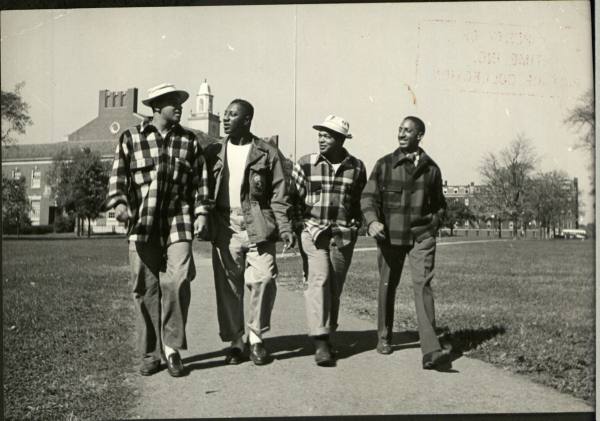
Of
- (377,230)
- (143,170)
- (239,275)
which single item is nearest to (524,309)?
(377,230)

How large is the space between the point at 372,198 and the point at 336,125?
2.31 ft

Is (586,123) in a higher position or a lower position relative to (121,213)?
higher

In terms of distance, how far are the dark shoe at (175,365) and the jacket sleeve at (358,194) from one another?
74.3 inches

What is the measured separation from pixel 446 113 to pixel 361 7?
1.29 meters

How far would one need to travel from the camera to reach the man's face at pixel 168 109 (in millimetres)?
4723

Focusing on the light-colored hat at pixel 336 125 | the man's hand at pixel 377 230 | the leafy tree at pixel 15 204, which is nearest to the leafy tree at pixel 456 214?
the man's hand at pixel 377 230

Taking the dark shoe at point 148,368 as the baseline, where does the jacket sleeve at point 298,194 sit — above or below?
above

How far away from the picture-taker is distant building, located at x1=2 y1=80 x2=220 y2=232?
211 inches

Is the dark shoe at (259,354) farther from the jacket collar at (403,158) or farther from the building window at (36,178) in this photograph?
the building window at (36,178)

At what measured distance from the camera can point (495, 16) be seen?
Answer: 5.47m

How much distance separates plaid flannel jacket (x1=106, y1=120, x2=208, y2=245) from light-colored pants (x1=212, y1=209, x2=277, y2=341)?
1.22ft

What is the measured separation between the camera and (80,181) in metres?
5.80

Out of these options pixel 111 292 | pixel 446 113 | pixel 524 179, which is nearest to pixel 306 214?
pixel 446 113

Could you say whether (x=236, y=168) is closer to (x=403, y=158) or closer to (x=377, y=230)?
(x=377, y=230)
